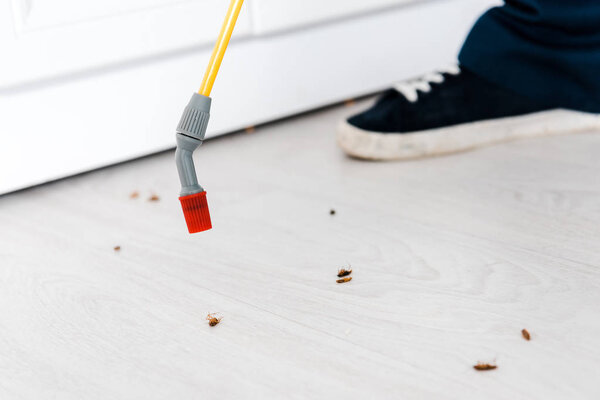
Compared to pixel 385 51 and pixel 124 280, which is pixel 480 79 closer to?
pixel 385 51

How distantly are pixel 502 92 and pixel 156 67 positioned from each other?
0.45 meters

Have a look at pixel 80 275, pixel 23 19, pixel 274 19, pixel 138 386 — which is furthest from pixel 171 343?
pixel 274 19

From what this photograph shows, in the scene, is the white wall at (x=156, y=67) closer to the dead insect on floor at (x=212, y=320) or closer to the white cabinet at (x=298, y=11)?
the white cabinet at (x=298, y=11)

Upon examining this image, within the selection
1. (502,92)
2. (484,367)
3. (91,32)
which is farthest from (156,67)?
(484,367)

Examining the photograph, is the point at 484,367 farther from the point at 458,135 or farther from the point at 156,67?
the point at 156,67

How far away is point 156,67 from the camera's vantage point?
0.89 m

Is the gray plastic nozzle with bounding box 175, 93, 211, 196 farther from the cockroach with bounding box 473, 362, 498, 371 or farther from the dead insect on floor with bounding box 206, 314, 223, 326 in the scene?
the cockroach with bounding box 473, 362, 498, 371

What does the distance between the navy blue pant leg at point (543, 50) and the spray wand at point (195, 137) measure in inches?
18.1

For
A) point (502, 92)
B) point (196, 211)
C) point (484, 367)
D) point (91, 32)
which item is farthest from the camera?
point (502, 92)

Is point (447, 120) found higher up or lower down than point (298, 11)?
lower down

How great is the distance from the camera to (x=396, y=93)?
3.00ft

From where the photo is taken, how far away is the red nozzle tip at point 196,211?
55 centimetres

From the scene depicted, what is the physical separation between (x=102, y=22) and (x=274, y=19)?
0.25 meters

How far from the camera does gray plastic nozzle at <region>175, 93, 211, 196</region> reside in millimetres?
539
